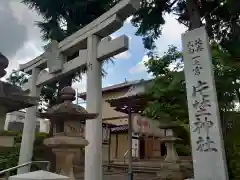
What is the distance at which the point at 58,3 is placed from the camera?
462 inches

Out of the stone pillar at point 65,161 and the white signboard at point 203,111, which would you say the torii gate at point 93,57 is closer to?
the stone pillar at point 65,161

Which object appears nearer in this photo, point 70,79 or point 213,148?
point 213,148

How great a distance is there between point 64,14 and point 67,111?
8556 millimetres

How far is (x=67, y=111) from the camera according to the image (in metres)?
4.84

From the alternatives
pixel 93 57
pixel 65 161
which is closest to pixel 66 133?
pixel 65 161

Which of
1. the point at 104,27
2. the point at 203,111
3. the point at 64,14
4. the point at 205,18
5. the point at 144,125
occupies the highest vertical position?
the point at 64,14

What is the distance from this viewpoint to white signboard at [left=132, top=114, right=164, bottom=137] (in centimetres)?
914

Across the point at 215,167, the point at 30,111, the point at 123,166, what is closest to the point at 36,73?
the point at 30,111

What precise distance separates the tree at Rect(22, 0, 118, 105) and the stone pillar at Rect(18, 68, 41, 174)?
6.65ft

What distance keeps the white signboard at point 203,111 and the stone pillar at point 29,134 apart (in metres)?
6.01

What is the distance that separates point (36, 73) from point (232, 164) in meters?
7.52

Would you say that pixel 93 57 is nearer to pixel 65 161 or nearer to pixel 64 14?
pixel 65 161

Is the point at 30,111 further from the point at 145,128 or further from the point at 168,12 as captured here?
the point at 168,12

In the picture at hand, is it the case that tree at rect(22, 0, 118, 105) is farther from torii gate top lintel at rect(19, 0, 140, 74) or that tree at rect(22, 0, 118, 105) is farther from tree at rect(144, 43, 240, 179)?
tree at rect(144, 43, 240, 179)
